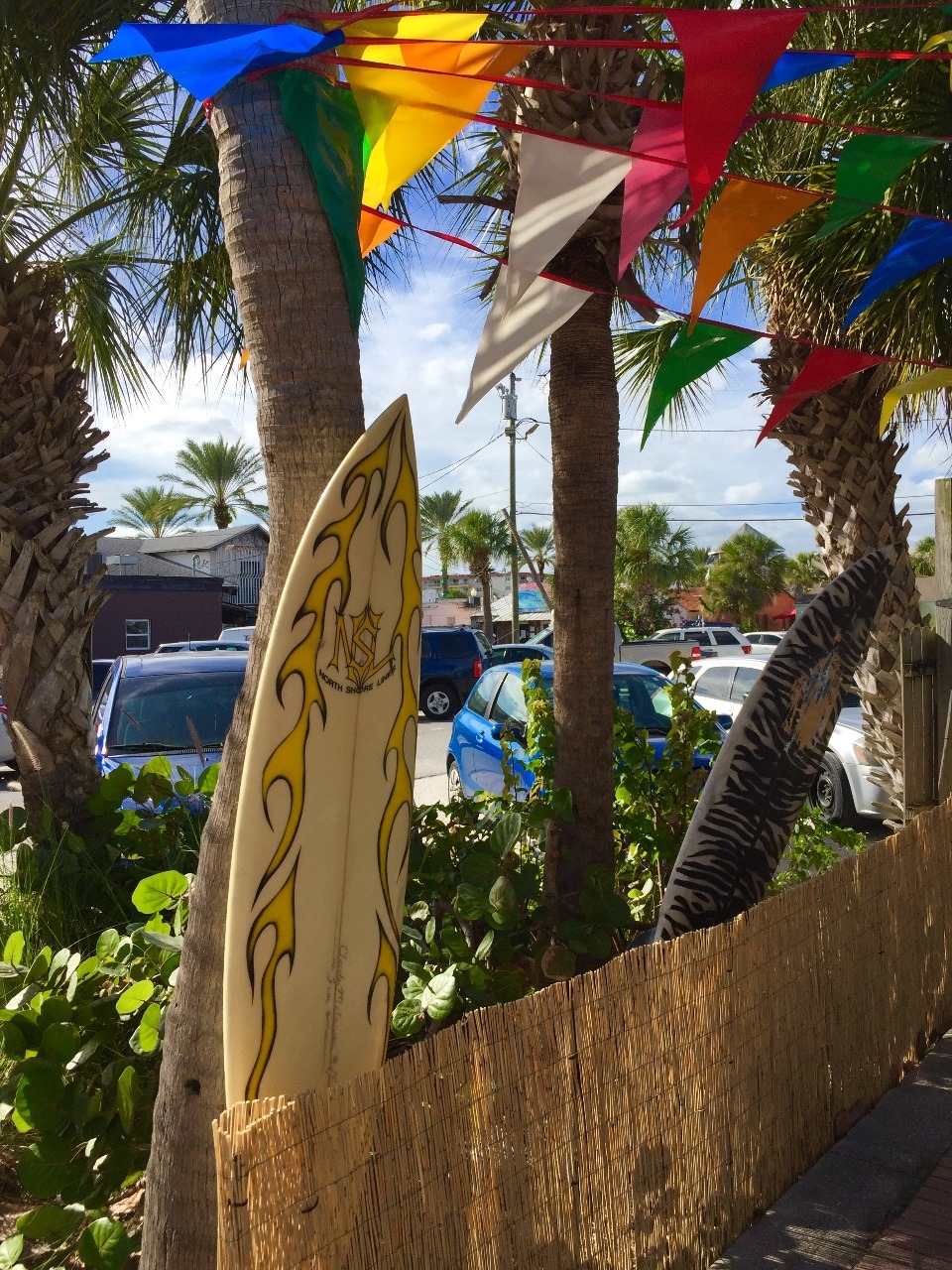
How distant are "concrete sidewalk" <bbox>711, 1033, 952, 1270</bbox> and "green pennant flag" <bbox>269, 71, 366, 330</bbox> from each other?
259cm

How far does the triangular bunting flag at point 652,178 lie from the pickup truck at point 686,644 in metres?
18.3

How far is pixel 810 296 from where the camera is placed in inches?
236

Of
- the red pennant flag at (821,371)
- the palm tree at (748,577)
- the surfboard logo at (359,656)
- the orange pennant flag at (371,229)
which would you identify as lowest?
the surfboard logo at (359,656)

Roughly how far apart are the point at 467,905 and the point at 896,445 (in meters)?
5.23

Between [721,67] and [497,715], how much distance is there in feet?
19.4

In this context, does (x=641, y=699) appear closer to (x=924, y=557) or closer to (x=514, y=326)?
(x=514, y=326)

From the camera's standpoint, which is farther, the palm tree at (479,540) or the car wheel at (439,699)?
the palm tree at (479,540)

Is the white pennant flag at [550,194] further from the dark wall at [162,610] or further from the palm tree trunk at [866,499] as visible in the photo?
the dark wall at [162,610]

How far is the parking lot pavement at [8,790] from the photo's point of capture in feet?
38.8

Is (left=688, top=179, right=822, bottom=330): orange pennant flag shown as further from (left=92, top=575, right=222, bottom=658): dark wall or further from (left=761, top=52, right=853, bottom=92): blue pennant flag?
(left=92, top=575, right=222, bottom=658): dark wall

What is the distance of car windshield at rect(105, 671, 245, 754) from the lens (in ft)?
20.9

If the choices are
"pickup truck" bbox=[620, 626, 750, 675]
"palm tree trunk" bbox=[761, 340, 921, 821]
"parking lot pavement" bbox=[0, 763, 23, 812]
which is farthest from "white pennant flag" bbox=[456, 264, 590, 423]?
"pickup truck" bbox=[620, 626, 750, 675]

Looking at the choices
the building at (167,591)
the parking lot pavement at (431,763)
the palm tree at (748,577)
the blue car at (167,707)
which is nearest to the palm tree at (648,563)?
the palm tree at (748,577)

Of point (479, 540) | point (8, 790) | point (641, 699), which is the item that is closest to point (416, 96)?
point (641, 699)
